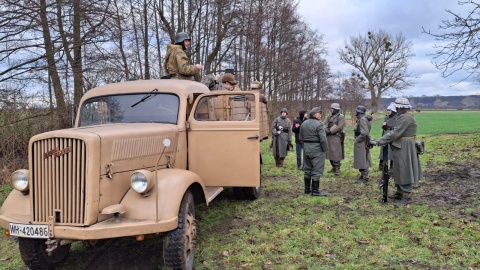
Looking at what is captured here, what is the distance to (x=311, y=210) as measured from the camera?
21.3 feet

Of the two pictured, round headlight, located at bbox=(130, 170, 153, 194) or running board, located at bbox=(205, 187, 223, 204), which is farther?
running board, located at bbox=(205, 187, 223, 204)

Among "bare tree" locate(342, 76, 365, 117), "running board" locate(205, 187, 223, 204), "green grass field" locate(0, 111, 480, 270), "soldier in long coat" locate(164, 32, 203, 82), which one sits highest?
"bare tree" locate(342, 76, 365, 117)

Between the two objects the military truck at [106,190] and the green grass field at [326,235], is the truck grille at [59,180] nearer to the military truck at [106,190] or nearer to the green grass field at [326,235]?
the military truck at [106,190]

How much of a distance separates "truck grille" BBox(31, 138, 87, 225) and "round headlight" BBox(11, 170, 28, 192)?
27 cm

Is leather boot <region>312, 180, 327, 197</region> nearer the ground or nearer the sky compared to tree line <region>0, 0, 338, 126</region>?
nearer the ground

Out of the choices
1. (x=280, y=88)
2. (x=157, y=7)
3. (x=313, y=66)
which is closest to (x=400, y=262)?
(x=157, y=7)

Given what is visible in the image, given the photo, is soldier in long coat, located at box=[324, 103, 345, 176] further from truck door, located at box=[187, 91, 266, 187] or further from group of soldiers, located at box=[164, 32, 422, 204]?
truck door, located at box=[187, 91, 266, 187]

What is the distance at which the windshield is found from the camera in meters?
5.17

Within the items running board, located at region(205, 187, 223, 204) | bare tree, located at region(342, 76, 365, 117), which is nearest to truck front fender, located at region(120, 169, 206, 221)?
running board, located at region(205, 187, 223, 204)

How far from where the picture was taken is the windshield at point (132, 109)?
5.17 m

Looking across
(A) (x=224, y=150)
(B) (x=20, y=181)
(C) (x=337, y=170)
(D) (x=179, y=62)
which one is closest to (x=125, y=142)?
(B) (x=20, y=181)

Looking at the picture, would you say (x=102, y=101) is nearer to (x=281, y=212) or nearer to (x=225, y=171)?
(x=225, y=171)

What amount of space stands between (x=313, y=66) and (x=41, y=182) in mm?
31831

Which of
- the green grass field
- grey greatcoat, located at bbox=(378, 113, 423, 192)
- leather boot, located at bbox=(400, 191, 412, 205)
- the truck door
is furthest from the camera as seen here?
leather boot, located at bbox=(400, 191, 412, 205)
